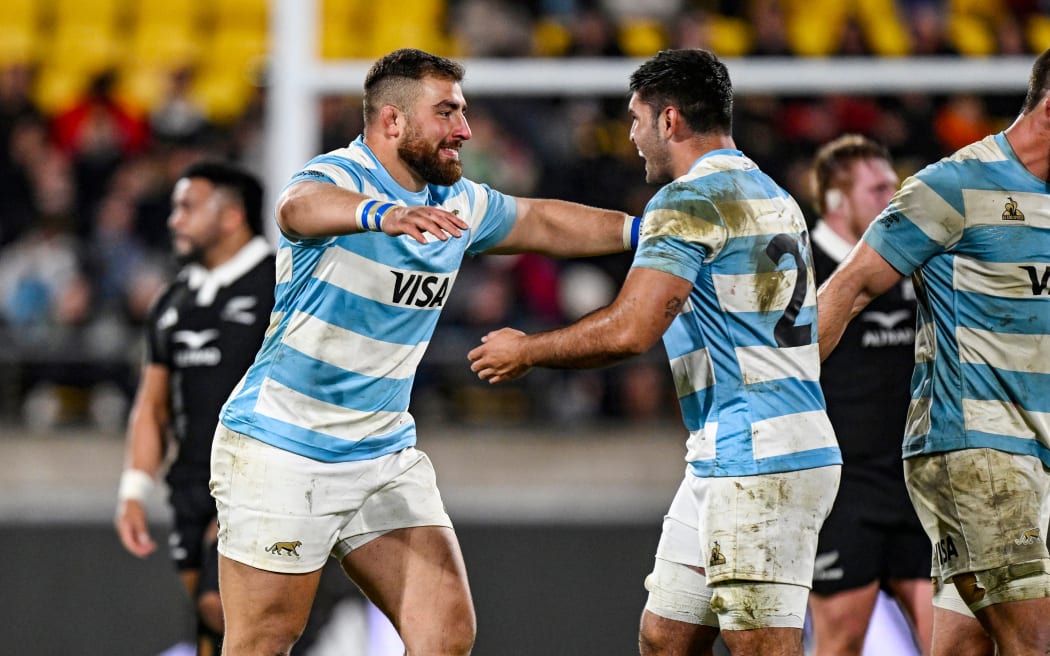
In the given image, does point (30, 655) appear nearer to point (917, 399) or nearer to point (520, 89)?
point (520, 89)

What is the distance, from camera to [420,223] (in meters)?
3.62

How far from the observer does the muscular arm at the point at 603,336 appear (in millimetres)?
3719

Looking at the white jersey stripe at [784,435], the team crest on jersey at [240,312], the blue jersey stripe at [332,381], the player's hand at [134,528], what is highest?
the team crest on jersey at [240,312]

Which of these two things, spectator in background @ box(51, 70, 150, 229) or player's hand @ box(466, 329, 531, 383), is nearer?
player's hand @ box(466, 329, 531, 383)

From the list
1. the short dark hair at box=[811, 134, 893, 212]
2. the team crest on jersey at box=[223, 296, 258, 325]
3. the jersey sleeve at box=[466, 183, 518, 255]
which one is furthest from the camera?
the team crest on jersey at box=[223, 296, 258, 325]

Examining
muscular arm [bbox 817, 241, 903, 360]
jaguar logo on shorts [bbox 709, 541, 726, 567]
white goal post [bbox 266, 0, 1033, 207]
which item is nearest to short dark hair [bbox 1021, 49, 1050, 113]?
muscular arm [bbox 817, 241, 903, 360]

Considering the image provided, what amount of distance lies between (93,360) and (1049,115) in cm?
576

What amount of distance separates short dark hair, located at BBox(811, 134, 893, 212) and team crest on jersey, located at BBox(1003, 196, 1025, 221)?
4.19 feet

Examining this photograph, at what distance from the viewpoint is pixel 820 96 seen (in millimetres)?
9805

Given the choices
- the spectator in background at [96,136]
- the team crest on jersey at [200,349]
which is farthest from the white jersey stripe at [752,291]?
the spectator in background at [96,136]

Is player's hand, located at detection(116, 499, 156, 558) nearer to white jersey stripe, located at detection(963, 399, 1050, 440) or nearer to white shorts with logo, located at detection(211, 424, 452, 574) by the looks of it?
white shorts with logo, located at detection(211, 424, 452, 574)

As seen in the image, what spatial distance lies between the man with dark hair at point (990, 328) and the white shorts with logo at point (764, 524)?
47 cm

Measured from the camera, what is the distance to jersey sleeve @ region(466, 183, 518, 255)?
454 centimetres

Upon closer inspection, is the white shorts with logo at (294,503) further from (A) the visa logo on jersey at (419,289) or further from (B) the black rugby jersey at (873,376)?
(B) the black rugby jersey at (873,376)
